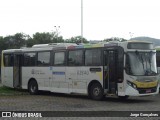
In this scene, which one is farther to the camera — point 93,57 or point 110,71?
point 93,57

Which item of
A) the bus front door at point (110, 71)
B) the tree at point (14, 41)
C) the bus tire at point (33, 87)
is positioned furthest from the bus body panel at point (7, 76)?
the tree at point (14, 41)

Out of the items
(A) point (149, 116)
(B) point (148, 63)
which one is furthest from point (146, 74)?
(A) point (149, 116)

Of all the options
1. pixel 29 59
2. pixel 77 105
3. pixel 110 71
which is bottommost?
pixel 77 105

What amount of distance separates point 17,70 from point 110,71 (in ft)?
29.6

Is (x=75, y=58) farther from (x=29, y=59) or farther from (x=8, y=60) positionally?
(x=8, y=60)

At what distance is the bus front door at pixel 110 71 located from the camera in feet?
62.1

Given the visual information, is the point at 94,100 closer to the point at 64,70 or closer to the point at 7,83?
the point at 64,70

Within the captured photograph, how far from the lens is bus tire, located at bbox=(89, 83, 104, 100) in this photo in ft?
64.1

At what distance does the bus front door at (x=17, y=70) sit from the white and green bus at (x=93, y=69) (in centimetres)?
23

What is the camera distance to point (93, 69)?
20.0m

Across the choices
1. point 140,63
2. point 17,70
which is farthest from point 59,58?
point 140,63

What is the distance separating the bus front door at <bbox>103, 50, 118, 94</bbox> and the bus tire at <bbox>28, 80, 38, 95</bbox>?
6.50 metres

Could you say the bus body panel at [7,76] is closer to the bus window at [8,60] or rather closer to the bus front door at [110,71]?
the bus window at [8,60]

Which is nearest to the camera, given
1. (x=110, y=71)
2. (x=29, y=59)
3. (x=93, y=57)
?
(x=110, y=71)
